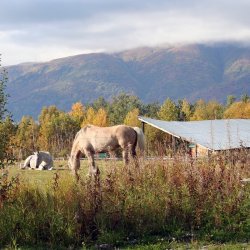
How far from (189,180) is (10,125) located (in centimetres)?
374

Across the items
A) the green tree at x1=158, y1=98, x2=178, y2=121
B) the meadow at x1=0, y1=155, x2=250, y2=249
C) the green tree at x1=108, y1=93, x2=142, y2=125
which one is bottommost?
the meadow at x1=0, y1=155, x2=250, y2=249

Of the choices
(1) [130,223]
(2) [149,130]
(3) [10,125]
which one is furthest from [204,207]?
(2) [149,130]

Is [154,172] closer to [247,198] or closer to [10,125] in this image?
[247,198]

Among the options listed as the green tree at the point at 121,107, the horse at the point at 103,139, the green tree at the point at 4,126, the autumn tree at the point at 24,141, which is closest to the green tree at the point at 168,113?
the green tree at the point at 121,107

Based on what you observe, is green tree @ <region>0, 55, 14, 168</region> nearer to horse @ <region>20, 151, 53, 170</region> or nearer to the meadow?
the meadow

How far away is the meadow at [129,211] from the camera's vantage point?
8.58m

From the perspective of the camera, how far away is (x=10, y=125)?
9906 millimetres

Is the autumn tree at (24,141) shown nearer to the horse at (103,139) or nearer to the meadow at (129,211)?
the meadow at (129,211)

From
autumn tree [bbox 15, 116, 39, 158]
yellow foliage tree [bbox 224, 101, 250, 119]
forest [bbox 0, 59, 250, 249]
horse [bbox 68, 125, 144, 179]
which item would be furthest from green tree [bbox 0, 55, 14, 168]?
yellow foliage tree [bbox 224, 101, 250, 119]

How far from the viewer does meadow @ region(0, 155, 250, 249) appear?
28.1 feet

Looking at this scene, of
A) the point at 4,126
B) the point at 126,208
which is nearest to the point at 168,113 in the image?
the point at 4,126

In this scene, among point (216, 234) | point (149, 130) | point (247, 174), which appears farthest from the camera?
point (149, 130)

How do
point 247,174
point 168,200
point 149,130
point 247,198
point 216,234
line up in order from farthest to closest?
point 149,130
point 247,174
point 247,198
point 168,200
point 216,234

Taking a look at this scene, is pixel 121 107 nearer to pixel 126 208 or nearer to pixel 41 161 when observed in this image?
pixel 41 161
